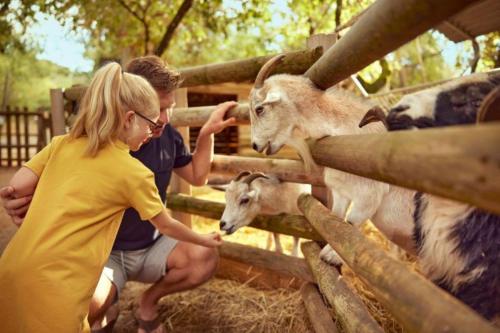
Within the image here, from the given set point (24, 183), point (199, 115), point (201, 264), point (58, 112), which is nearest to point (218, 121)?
point (199, 115)

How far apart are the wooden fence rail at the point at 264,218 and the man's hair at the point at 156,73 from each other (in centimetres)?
126

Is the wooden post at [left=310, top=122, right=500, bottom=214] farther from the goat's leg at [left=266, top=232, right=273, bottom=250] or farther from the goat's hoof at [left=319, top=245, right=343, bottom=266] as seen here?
the goat's leg at [left=266, top=232, right=273, bottom=250]

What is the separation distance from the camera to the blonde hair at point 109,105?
2.14 m

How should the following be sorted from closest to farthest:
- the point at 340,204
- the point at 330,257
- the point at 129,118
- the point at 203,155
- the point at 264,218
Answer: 1. the point at 129,118
2. the point at 330,257
3. the point at 340,204
4. the point at 203,155
5. the point at 264,218

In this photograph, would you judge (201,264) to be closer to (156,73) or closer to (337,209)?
(337,209)

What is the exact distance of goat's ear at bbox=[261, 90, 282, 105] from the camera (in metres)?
2.72

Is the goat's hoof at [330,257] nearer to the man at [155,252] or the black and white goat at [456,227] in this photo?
the black and white goat at [456,227]

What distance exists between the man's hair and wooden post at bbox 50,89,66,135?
247 centimetres

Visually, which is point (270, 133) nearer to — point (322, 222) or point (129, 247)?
point (322, 222)

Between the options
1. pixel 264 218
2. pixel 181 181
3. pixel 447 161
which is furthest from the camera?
pixel 181 181

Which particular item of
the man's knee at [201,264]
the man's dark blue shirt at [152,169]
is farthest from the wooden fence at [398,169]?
the man's dark blue shirt at [152,169]

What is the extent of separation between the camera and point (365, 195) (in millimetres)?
2561

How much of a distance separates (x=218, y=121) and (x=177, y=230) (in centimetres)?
113

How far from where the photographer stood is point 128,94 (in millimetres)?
2227
